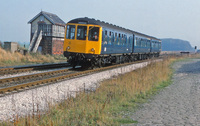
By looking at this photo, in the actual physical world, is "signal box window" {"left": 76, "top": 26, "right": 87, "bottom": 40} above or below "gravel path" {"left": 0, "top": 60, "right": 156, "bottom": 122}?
above

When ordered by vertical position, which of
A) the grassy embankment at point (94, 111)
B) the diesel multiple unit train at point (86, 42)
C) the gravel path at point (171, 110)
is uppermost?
the diesel multiple unit train at point (86, 42)

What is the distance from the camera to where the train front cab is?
53.0 ft

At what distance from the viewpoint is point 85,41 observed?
1611 cm

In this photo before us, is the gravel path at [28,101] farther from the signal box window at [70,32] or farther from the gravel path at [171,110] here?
the signal box window at [70,32]

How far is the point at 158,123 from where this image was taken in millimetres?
5676

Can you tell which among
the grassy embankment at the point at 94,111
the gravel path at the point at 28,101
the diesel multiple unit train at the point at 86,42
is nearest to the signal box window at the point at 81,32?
the diesel multiple unit train at the point at 86,42

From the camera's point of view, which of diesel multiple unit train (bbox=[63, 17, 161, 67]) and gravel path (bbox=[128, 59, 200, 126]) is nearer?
gravel path (bbox=[128, 59, 200, 126])

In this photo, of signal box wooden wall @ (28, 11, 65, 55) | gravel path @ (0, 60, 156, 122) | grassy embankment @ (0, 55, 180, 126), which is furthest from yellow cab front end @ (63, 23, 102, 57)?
signal box wooden wall @ (28, 11, 65, 55)

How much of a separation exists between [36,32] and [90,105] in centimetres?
3283

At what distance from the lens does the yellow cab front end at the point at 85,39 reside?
16141 millimetres

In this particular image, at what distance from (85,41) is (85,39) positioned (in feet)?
0.46

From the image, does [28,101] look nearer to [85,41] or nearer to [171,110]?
[171,110]

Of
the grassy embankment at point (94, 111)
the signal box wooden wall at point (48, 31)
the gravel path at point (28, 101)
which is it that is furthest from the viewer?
the signal box wooden wall at point (48, 31)

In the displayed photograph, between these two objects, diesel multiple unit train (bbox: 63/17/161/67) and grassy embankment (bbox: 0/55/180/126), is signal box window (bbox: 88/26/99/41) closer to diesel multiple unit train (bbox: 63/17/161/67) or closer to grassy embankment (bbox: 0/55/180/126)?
diesel multiple unit train (bbox: 63/17/161/67)
